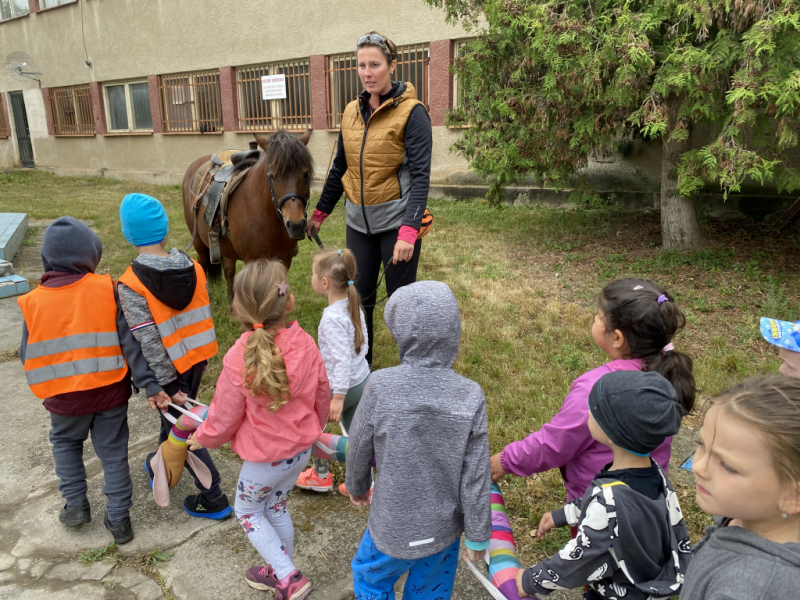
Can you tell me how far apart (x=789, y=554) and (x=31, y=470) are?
351 centimetres

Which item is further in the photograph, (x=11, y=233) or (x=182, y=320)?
(x=11, y=233)

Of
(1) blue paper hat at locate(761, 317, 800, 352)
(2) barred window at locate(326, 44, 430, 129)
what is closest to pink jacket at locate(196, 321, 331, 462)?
(1) blue paper hat at locate(761, 317, 800, 352)

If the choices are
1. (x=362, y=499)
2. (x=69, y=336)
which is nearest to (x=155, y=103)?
(x=69, y=336)

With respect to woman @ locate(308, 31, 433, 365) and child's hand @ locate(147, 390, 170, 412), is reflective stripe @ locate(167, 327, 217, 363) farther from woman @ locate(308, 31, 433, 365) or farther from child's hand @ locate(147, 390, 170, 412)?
woman @ locate(308, 31, 433, 365)

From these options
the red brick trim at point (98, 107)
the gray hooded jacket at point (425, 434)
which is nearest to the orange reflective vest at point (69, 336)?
the gray hooded jacket at point (425, 434)

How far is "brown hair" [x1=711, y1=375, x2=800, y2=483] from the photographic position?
1026mm

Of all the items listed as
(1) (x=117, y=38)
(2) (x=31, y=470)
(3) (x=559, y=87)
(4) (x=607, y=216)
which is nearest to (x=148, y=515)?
(2) (x=31, y=470)

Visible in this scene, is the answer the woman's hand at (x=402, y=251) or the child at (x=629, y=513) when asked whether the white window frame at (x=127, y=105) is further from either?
the child at (x=629, y=513)

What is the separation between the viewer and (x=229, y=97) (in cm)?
1476

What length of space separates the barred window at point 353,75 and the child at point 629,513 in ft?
35.1

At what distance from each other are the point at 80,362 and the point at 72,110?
70.8 feet

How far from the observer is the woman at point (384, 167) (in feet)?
10.4

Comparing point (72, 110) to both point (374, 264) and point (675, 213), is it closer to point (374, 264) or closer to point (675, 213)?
point (675, 213)

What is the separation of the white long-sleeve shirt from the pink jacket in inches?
18.1
